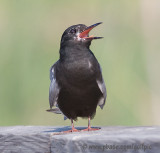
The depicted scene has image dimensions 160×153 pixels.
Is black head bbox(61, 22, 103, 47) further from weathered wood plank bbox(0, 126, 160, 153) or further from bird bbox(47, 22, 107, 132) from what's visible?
weathered wood plank bbox(0, 126, 160, 153)

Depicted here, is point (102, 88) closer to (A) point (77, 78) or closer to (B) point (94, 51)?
(A) point (77, 78)

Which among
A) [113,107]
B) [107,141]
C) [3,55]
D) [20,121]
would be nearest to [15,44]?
[3,55]

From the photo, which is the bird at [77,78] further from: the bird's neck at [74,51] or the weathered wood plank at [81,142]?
the weathered wood plank at [81,142]

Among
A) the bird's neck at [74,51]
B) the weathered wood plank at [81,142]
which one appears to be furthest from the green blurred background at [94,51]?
the weathered wood plank at [81,142]

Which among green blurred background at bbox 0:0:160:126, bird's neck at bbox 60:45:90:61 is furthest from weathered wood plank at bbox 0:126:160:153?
green blurred background at bbox 0:0:160:126

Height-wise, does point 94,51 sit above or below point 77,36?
below

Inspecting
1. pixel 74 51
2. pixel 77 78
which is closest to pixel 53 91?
pixel 77 78
